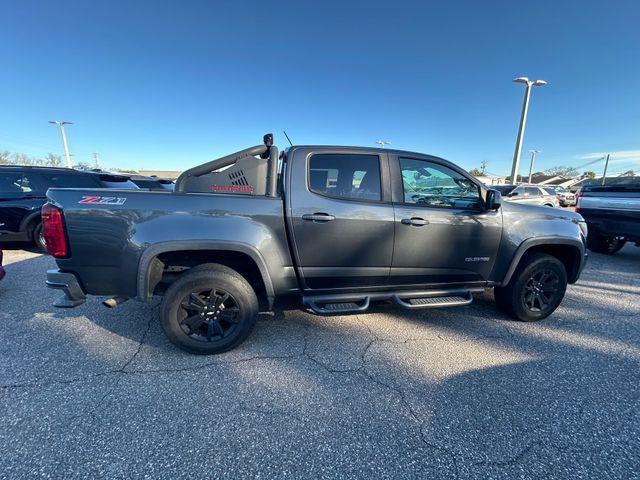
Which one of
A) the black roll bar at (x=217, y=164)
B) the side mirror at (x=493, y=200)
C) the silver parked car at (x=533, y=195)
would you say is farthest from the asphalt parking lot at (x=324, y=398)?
the silver parked car at (x=533, y=195)

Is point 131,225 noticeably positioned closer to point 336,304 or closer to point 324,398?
point 336,304

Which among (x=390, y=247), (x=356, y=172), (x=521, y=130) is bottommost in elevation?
(x=390, y=247)

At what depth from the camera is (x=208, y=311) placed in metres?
2.73

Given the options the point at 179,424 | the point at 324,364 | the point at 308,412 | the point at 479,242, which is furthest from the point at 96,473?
the point at 479,242

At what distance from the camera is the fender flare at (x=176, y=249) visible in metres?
2.53

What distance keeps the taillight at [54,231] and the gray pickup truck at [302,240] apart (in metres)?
0.01

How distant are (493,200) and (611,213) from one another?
5.19 metres

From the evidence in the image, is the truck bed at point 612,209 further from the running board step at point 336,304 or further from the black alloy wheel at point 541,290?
the running board step at point 336,304

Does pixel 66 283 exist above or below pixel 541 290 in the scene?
above

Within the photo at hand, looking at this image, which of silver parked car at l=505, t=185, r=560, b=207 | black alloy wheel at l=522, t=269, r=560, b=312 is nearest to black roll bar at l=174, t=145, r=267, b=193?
black alloy wheel at l=522, t=269, r=560, b=312

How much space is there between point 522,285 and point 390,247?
1736 mm

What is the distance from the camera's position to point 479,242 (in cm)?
321

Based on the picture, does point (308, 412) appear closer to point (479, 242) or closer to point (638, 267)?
point (479, 242)

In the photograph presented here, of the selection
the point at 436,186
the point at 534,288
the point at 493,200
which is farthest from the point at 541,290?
the point at 436,186
